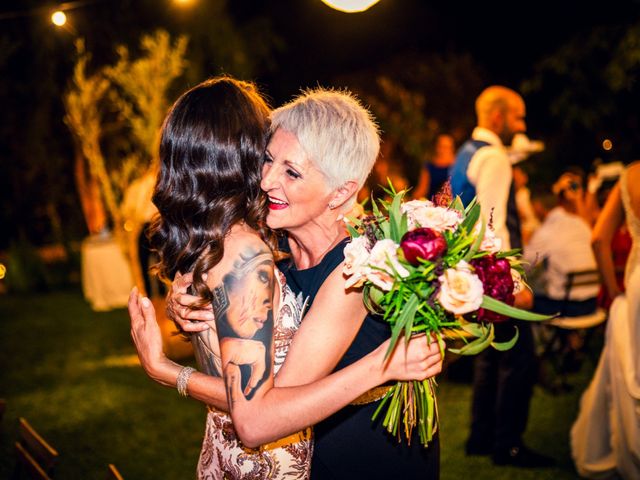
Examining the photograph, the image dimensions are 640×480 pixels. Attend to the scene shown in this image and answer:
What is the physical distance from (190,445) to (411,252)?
3799 mm

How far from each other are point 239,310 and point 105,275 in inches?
366

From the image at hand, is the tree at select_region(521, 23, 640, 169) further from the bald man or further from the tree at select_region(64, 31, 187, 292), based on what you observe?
the tree at select_region(64, 31, 187, 292)

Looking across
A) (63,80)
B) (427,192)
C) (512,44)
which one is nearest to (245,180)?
(427,192)

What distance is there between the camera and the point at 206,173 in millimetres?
1816

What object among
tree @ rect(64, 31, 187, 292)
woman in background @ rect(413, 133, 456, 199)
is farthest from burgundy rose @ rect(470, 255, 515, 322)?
tree @ rect(64, 31, 187, 292)

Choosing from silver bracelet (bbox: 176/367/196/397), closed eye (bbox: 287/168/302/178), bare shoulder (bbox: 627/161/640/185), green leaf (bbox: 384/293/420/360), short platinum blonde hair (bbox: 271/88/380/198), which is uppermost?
short platinum blonde hair (bbox: 271/88/380/198)

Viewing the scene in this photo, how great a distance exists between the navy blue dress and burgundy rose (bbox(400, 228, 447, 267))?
39 centimetres

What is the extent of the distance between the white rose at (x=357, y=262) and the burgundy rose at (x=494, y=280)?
0.32m

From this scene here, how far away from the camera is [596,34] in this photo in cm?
907

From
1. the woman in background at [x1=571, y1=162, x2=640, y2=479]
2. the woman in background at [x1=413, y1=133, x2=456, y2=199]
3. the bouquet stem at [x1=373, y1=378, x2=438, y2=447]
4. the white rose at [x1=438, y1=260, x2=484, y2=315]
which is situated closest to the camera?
the white rose at [x1=438, y1=260, x2=484, y2=315]

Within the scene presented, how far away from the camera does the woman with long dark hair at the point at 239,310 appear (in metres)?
1.67

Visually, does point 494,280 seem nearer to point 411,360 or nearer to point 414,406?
point 411,360

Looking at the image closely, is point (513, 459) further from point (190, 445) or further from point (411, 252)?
point (411, 252)

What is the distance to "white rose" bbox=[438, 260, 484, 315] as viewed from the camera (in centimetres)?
159
